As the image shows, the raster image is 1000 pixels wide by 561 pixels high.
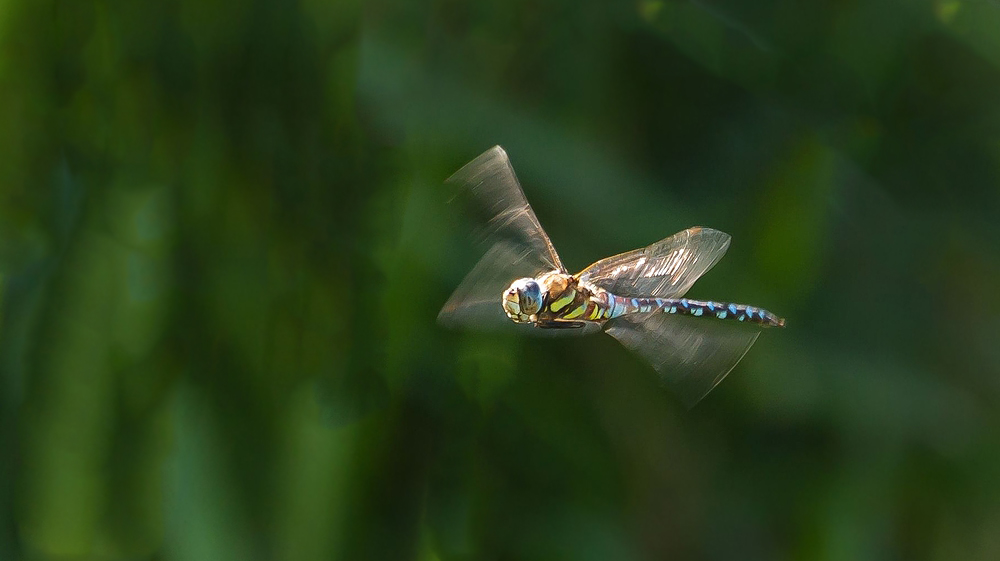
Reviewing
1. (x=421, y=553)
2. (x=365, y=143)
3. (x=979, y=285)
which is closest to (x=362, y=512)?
(x=421, y=553)

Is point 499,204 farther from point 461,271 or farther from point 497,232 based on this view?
point 461,271

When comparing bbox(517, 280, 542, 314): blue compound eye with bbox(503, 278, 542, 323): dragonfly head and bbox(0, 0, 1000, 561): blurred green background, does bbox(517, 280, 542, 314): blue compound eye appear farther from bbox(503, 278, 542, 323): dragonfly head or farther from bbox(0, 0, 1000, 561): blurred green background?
bbox(0, 0, 1000, 561): blurred green background

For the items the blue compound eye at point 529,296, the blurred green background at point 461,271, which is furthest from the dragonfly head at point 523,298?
the blurred green background at point 461,271

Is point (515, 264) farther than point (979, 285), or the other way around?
point (979, 285)

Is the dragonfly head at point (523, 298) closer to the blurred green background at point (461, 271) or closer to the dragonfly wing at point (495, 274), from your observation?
the dragonfly wing at point (495, 274)

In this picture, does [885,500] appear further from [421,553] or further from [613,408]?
[421,553]
